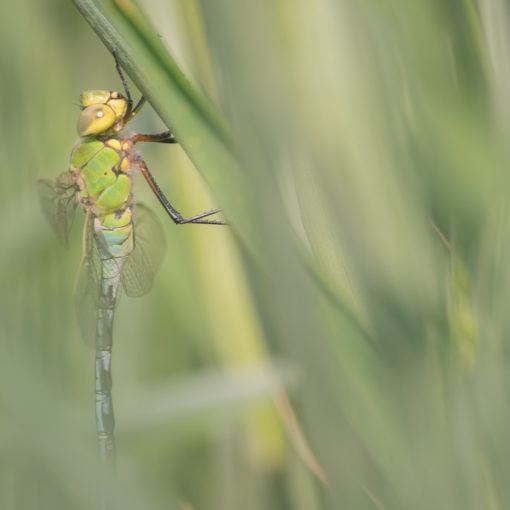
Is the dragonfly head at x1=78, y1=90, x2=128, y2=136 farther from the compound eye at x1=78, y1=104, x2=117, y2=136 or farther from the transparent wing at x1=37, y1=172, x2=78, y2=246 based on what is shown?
the transparent wing at x1=37, y1=172, x2=78, y2=246

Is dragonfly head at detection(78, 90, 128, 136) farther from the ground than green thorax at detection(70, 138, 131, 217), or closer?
farther from the ground

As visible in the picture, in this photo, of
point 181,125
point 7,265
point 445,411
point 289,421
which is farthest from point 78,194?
point 445,411

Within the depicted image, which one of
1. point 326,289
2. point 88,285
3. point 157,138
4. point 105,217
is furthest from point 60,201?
point 326,289

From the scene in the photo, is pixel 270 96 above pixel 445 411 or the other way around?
above

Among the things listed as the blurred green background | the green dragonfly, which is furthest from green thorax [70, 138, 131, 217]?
the blurred green background

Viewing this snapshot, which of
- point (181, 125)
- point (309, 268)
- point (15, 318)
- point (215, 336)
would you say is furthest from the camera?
point (215, 336)

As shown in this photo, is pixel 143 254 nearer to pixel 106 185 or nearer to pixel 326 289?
pixel 106 185

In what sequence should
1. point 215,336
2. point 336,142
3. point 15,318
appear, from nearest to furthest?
point 336,142 < point 15,318 < point 215,336

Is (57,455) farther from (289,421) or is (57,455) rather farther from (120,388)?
(120,388)

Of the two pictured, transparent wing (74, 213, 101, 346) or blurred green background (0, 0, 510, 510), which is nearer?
blurred green background (0, 0, 510, 510)
